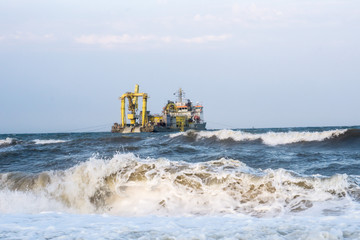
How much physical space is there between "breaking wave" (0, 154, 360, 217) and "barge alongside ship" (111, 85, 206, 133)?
4089 cm

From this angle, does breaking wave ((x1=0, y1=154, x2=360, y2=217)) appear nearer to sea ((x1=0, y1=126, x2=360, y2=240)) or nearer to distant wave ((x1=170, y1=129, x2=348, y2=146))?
sea ((x1=0, y1=126, x2=360, y2=240))

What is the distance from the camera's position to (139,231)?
3.45 meters

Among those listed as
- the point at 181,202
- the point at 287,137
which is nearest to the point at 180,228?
the point at 181,202

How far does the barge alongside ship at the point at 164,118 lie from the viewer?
49.4 metres

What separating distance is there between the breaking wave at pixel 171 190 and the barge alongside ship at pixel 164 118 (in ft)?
134

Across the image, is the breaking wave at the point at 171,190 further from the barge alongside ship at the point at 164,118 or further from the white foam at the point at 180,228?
the barge alongside ship at the point at 164,118

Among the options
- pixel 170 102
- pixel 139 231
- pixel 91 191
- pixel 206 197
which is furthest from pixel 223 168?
pixel 170 102

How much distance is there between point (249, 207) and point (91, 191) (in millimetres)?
2800

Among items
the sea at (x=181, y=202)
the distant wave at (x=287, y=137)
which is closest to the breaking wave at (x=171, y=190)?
the sea at (x=181, y=202)

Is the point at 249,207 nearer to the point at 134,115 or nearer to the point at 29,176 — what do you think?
the point at 29,176

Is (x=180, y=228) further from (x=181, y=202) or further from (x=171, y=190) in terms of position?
(x=171, y=190)

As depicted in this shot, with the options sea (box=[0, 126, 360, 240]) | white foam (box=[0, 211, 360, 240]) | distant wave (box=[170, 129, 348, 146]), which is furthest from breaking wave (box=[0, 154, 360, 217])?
distant wave (box=[170, 129, 348, 146])

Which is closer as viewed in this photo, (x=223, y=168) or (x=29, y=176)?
(x=223, y=168)

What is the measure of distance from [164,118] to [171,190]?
147 ft
